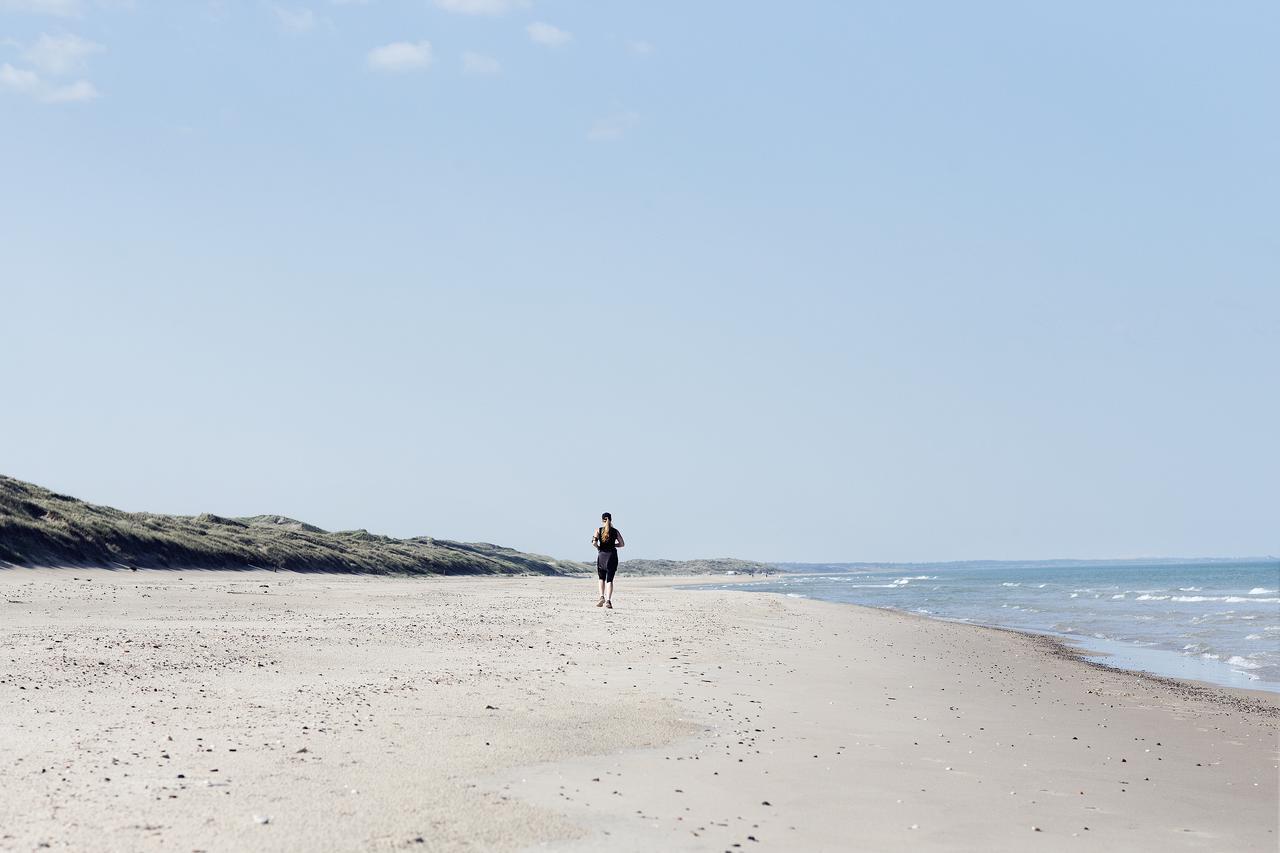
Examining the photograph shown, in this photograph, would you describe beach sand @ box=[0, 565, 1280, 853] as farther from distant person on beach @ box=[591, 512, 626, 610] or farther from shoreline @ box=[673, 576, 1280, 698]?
distant person on beach @ box=[591, 512, 626, 610]

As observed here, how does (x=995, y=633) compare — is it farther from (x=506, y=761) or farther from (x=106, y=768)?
(x=106, y=768)

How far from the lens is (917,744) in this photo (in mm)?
9609

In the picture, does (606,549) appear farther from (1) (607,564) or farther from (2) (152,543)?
(2) (152,543)

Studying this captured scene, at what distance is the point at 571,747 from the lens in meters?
8.35

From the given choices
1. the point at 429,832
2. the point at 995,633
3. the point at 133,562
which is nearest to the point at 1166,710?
the point at 429,832

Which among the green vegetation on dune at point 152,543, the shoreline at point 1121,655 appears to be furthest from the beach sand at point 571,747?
the green vegetation on dune at point 152,543

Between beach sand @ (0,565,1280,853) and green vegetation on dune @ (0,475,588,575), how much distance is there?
1328 cm

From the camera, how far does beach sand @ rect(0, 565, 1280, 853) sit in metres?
6.13

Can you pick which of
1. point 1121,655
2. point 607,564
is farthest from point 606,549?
point 1121,655

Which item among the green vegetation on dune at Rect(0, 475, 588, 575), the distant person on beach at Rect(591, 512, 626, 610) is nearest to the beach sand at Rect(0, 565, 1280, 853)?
the distant person on beach at Rect(591, 512, 626, 610)

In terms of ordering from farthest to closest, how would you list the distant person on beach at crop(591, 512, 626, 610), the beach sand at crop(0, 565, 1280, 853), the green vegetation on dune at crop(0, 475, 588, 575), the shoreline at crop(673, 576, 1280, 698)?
the green vegetation on dune at crop(0, 475, 588, 575)
the distant person on beach at crop(591, 512, 626, 610)
the shoreline at crop(673, 576, 1280, 698)
the beach sand at crop(0, 565, 1280, 853)

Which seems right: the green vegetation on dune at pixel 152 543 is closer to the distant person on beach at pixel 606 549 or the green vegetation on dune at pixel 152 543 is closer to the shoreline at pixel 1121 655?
the distant person on beach at pixel 606 549

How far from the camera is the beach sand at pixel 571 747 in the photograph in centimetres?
613

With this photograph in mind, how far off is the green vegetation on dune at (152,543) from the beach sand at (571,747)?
13275mm
